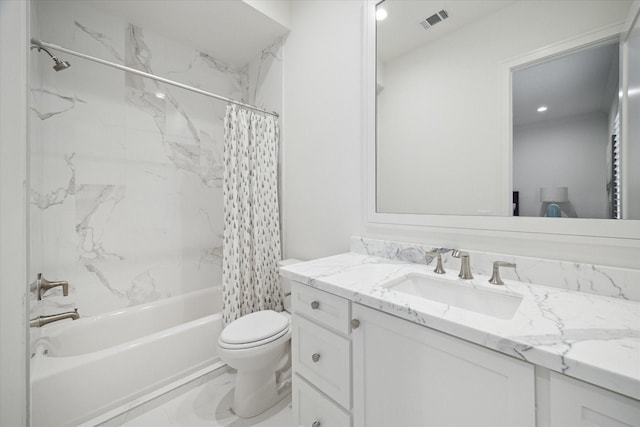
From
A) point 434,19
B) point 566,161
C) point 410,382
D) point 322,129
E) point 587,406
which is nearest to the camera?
point 587,406

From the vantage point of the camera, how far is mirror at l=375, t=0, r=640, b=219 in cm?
86

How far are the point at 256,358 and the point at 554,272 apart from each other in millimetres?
1381

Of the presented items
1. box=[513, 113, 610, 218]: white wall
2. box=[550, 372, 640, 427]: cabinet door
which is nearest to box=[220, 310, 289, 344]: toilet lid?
box=[550, 372, 640, 427]: cabinet door

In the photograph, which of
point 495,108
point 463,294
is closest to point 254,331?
point 463,294

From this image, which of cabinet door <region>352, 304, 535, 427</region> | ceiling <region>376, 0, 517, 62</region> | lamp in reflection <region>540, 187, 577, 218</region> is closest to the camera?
cabinet door <region>352, 304, 535, 427</region>

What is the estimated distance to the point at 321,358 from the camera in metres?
1.01

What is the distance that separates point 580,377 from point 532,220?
2.20 ft

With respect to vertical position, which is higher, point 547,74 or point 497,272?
point 547,74

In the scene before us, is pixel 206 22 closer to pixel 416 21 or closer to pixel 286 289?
pixel 416 21

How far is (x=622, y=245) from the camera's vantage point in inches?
32.2

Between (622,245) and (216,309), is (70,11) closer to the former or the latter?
(216,309)

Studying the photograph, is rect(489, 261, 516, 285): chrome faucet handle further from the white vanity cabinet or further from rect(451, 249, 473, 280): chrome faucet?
the white vanity cabinet

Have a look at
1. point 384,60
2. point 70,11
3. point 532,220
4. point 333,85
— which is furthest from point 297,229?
point 70,11

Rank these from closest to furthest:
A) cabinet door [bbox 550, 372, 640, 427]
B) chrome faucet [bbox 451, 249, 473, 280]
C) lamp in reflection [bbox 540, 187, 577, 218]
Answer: cabinet door [bbox 550, 372, 640, 427] < lamp in reflection [bbox 540, 187, 577, 218] < chrome faucet [bbox 451, 249, 473, 280]
